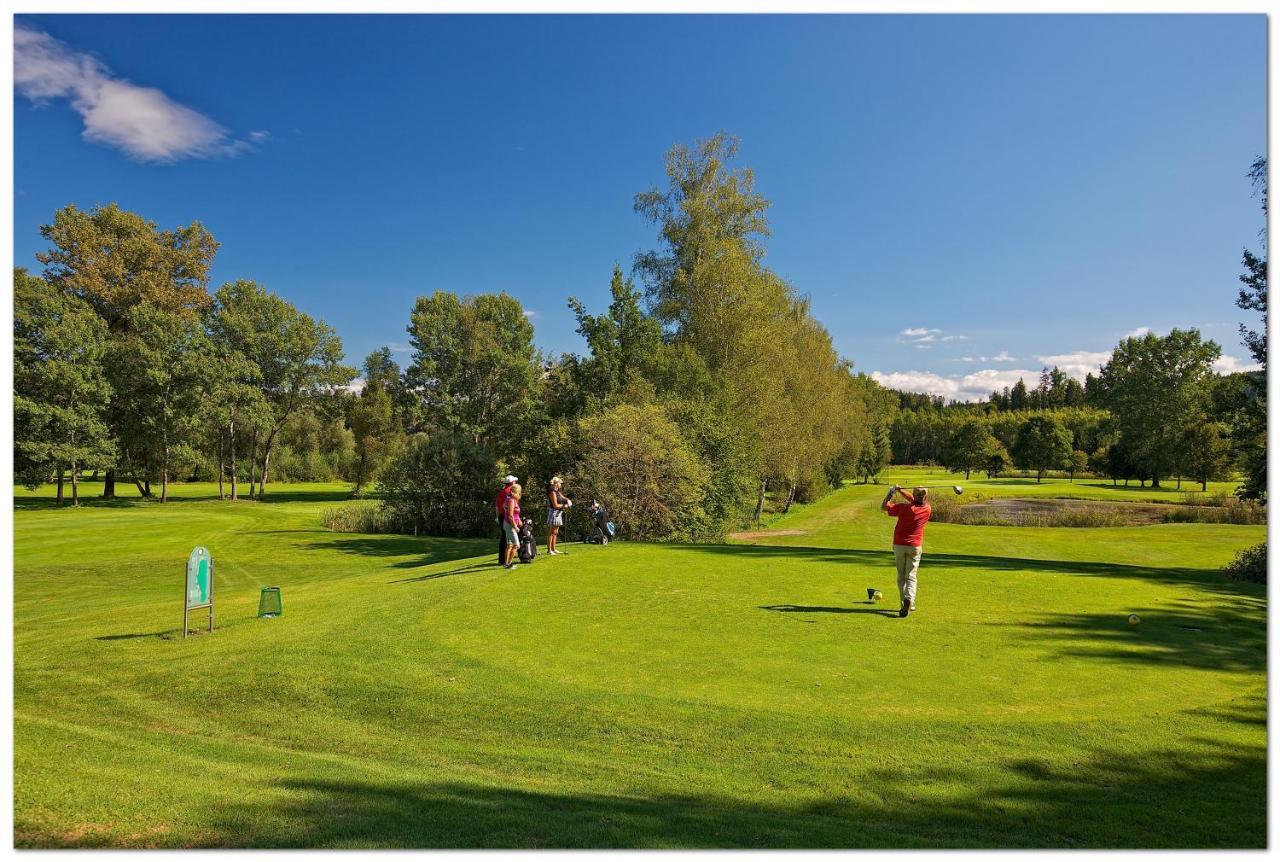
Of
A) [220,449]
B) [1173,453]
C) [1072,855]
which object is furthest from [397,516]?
[1173,453]

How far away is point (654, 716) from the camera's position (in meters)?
7.66

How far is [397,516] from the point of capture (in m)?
38.3

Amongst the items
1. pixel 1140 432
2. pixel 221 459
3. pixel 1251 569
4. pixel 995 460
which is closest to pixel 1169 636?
pixel 1251 569

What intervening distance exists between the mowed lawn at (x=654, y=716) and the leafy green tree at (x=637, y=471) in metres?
12.4

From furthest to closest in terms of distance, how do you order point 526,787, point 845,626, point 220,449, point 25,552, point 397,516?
1. point 220,449
2. point 397,516
3. point 25,552
4. point 845,626
5. point 526,787

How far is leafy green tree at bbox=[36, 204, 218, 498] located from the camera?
52562mm

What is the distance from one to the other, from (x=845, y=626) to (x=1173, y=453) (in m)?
87.4

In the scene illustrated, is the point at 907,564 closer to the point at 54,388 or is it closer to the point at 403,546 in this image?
the point at 403,546

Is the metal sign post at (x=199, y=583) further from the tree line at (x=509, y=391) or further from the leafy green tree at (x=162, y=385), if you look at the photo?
the leafy green tree at (x=162, y=385)

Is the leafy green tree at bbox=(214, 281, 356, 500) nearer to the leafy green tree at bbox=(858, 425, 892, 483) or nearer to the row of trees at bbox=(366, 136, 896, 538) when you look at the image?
the row of trees at bbox=(366, 136, 896, 538)

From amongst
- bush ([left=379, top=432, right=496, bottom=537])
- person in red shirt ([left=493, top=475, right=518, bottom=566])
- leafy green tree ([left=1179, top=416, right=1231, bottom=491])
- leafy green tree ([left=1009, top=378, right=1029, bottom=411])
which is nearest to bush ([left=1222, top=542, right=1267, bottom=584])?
person in red shirt ([left=493, top=475, right=518, bottom=566])

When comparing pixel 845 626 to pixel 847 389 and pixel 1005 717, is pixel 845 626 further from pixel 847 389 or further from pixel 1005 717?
pixel 847 389

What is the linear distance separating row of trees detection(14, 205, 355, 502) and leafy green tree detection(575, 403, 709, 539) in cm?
3903

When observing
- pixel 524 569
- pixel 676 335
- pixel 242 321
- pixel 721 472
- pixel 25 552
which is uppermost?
pixel 242 321
